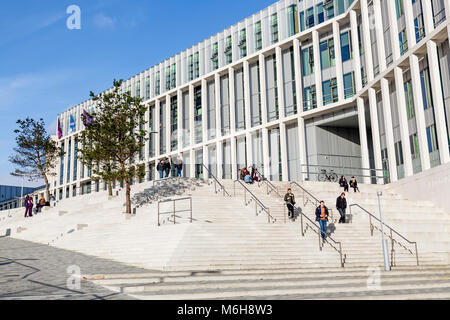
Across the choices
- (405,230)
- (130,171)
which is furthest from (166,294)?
(130,171)

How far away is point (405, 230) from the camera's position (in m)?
19.1

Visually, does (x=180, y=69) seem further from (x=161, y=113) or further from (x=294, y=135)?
(x=294, y=135)

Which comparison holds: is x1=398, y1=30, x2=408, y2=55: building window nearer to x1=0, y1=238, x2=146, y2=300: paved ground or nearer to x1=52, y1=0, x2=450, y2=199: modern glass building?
x1=52, y1=0, x2=450, y2=199: modern glass building

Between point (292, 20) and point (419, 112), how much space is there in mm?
16032

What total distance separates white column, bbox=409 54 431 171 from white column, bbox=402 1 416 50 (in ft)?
3.12

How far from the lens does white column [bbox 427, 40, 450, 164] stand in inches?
936

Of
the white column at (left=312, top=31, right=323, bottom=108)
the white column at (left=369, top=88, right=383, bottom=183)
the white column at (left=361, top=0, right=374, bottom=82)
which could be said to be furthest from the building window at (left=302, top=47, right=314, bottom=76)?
the white column at (left=369, top=88, right=383, bottom=183)

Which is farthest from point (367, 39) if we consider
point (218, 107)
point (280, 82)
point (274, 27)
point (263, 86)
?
point (218, 107)

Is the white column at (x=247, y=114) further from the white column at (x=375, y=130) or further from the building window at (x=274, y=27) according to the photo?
the white column at (x=375, y=130)

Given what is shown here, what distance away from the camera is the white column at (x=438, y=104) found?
2377 cm

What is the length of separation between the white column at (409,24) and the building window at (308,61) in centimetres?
1026

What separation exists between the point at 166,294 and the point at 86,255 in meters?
8.68

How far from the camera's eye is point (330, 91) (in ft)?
116

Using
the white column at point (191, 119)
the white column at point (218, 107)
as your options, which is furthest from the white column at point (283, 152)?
the white column at point (191, 119)
